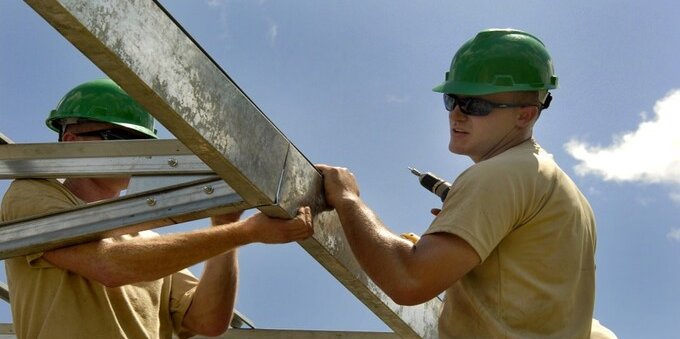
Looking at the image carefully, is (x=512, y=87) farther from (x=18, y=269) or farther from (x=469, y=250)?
(x=18, y=269)

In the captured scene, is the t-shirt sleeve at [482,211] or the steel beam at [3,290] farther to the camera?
the steel beam at [3,290]

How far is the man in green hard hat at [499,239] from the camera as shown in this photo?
2.84m

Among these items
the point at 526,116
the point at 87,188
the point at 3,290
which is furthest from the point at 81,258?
the point at 3,290

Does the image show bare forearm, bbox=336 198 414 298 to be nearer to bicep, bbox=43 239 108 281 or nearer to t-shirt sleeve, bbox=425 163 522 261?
t-shirt sleeve, bbox=425 163 522 261

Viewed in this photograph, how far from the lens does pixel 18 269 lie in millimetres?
3918

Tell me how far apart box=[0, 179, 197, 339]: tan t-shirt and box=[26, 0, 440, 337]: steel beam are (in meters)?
0.98

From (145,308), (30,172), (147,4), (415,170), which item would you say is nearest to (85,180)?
(30,172)

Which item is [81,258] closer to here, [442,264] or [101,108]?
[101,108]

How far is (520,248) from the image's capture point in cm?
294

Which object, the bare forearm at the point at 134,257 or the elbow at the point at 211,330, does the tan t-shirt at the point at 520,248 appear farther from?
the elbow at the point at 211,330

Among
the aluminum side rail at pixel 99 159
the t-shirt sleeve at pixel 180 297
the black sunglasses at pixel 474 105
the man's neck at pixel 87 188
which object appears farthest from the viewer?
the t-shirt sleeve at pixel 180 297

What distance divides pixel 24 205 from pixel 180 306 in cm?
94

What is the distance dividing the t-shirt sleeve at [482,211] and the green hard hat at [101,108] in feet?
6.11

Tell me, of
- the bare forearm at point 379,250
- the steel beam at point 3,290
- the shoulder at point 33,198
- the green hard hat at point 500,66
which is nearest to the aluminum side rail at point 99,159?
the shoulder at point 33,198
